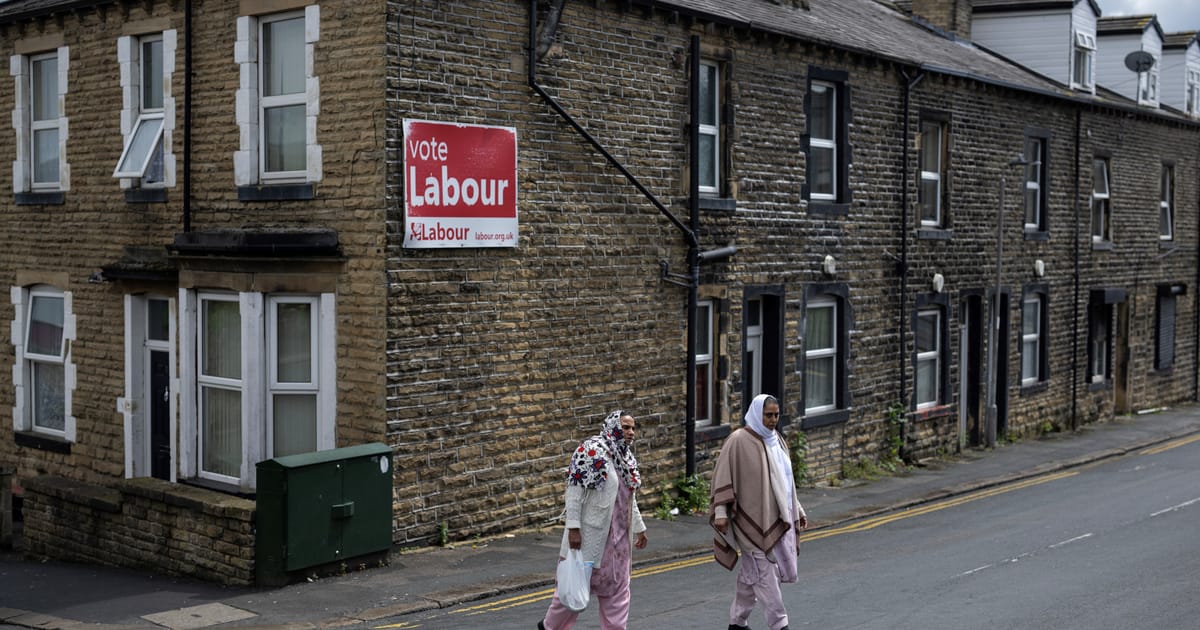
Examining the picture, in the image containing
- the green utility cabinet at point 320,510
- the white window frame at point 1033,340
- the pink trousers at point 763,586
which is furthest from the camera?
the white window frame at point 1033,340

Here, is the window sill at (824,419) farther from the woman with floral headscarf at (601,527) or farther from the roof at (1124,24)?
the roof at (1124,24)

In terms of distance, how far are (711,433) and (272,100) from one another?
7496 mm

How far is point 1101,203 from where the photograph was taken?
97.5 ft

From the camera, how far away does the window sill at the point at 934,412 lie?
891 inches

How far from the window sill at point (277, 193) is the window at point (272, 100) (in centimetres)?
13

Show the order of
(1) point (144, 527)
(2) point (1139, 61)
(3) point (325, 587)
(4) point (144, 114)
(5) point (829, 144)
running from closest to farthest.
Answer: (3) point (325, 587) → (1) point (144, 527) → (4) point (144, 114) → (5) point (829, 144) → (2) point (1139, 61)

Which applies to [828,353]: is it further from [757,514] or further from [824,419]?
[757,514]

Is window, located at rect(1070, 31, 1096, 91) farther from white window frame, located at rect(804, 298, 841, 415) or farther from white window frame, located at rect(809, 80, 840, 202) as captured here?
white window frame, located at rect(804, 298, 841, 415)

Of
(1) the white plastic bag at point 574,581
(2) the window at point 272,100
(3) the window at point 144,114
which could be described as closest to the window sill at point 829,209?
(2) the window at point 272,100

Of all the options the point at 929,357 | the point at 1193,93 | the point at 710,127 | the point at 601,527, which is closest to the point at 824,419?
the point at 929,357

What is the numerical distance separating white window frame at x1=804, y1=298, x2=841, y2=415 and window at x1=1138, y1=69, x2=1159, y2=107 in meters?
15.3

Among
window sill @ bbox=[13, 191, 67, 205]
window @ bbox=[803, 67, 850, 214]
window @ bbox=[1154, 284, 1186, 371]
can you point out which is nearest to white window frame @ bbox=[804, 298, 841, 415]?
window @ bbox=[803, 67, 850, 214]

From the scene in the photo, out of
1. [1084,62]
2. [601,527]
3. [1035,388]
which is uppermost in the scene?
[1084,62]

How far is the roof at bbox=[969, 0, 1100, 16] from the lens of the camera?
29.3 m
